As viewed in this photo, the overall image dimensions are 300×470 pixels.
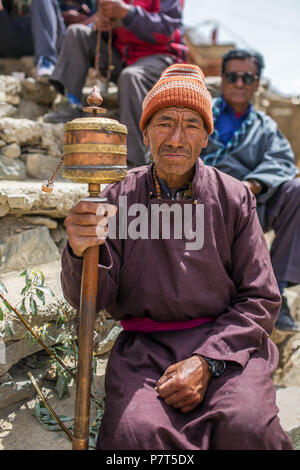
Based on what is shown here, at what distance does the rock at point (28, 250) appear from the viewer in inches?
98.5

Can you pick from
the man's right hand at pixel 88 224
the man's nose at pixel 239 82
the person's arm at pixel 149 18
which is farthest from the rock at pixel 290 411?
the person's arm at pixel 149 18

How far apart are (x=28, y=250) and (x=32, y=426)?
3.47 feet

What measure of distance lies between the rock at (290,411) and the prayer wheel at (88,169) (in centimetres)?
118

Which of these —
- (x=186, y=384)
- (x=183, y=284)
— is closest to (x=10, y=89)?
(x=183, y=284)

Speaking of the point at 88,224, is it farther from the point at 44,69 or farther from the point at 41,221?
the point at 44,69

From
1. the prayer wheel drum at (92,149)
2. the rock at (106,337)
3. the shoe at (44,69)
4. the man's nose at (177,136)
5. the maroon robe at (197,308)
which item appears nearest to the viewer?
the prayer wheel drum at (92,149)

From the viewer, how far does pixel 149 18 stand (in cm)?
337

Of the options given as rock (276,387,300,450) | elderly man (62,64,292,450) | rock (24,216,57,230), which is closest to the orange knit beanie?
elderly man (62,64,292,450)

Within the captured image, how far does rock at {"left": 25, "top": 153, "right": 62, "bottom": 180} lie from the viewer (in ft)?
10.5

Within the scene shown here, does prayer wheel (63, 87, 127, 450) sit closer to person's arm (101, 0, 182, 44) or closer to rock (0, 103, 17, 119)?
person's arm (101, 0, 182, 44)

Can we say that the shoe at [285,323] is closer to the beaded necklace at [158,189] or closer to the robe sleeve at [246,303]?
the robe sleeve at [246,303]

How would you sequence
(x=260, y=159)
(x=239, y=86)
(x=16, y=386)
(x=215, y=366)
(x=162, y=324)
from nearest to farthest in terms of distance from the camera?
1. (x=215, y=366)
2. (x=162, y=324)
3. (x=16, y=386)
4. (x=260, y=159)
5. (x=239, y=86)

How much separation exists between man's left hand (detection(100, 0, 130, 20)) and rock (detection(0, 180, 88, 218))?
1534 mm
